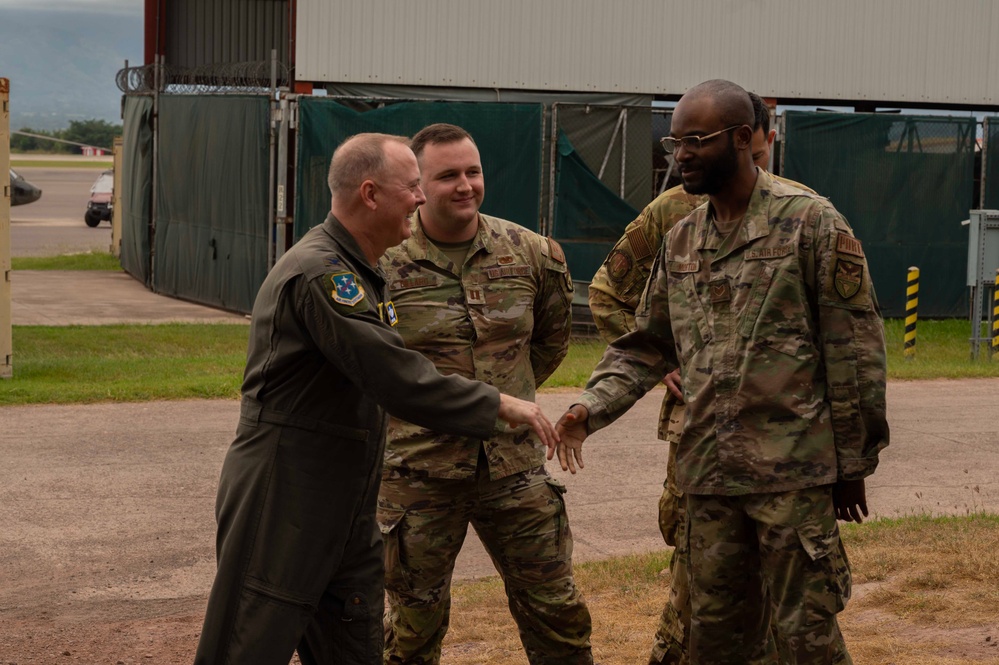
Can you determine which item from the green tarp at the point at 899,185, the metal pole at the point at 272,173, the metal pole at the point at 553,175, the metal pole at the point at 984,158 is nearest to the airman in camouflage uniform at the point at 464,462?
the metal pole at the point at 553,175

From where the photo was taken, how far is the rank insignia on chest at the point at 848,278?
3.88 m

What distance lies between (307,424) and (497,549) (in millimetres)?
1143

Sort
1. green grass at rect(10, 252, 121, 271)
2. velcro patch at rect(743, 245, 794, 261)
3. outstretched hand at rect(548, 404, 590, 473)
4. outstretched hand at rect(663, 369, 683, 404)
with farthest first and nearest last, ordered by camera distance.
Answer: green grass at rect(10, 252, 121, 271)
outstretched hand at rect(663, 369, 683, 404)
outstretched hand at rect(548, 404, 590, 473)
velcro patch at rect(743, 245, 794, 261)

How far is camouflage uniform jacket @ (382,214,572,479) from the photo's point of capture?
4.48m

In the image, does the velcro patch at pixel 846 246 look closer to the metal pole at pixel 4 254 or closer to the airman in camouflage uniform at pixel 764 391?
the airman in camouflage uniform at pixel 764 391

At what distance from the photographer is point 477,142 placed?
14.3m

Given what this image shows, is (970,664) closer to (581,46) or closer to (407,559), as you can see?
(407,559)

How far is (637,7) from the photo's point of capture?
1741cm

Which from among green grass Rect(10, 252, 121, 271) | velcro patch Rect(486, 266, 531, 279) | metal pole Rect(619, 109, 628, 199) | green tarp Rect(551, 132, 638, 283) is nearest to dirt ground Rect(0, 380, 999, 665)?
velcro patch Rect(486, 266, 531, 279)

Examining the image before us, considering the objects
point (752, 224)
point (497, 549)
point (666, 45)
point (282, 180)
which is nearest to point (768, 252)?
point (752, 224)

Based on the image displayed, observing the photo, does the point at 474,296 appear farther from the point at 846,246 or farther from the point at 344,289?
the point at 846,246

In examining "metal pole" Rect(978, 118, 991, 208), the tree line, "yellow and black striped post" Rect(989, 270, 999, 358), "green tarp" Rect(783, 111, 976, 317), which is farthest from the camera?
the tree line

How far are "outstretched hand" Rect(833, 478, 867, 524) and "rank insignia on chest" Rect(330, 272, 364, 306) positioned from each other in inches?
61.2

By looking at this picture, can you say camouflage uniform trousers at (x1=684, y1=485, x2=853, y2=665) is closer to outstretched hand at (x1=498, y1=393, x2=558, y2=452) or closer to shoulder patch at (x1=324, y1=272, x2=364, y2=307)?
outstretched hand at (x1=498, y1=393, x2=558, y2=452)
